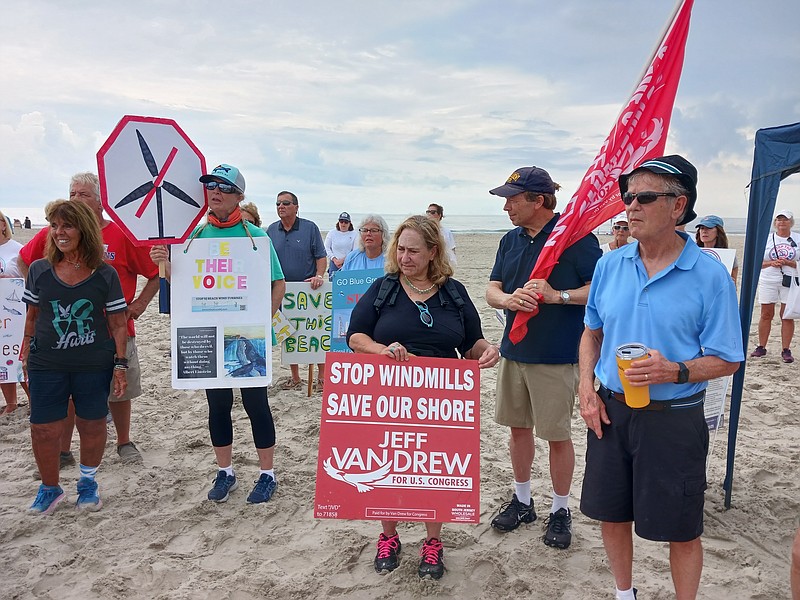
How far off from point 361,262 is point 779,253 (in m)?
5.82

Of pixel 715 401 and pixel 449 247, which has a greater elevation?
pixel 449 247

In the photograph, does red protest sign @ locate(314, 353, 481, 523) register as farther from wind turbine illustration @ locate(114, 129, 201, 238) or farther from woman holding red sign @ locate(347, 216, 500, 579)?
wind turbine illustration @ locate(114, 129, 201, 238)

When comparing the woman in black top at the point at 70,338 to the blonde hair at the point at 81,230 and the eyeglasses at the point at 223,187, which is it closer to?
the blonde hair at the point at 81,230

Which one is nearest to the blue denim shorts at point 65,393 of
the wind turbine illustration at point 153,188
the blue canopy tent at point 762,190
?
the wind turbine illustration at point 153,188

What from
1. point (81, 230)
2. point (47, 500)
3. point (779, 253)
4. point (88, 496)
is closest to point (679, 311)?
point (81, 230)

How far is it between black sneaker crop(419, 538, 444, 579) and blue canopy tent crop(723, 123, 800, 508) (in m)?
2.13

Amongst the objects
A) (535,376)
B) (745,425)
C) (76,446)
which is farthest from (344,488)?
(745,425)

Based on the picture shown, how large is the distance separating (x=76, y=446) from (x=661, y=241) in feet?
16.0

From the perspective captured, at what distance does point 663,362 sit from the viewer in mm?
2299

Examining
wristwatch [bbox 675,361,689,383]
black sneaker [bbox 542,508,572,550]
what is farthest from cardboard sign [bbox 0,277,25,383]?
wristwatch [bbox 675,361,689,383]

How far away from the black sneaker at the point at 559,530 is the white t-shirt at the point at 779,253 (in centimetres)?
596

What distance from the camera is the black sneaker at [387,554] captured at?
326 cm

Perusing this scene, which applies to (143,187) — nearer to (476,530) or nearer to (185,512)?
(185,512)

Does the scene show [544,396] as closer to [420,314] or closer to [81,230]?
[420,314]
